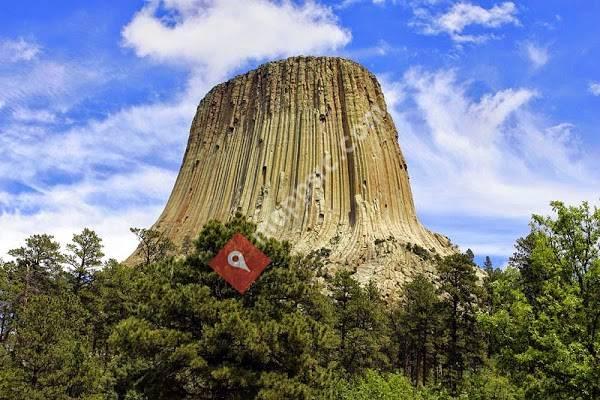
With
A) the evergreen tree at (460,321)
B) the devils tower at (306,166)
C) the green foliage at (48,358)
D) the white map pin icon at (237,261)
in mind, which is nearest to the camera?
the white map pin icon at (237,261)

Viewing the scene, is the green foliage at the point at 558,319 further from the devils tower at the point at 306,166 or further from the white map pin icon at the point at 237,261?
the devils tower at the point at 306,166

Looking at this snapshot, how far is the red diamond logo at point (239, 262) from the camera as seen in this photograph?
53.4ft

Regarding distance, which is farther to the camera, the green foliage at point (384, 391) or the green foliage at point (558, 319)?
the green foliage at point (384, 391)

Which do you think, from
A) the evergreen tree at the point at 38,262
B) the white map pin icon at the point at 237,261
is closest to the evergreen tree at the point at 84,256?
the evergreen tree at the point at 38,262

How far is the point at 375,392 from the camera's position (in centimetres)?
1947

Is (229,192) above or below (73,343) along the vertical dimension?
above

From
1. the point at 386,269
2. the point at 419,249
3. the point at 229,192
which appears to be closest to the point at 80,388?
the point at 386,269

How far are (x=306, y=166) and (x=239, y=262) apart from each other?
5593 cm

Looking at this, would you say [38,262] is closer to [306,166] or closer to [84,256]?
[84,256]

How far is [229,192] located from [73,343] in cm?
5525

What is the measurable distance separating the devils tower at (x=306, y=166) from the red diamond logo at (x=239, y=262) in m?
43.7

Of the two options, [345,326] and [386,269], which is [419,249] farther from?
[345,326]

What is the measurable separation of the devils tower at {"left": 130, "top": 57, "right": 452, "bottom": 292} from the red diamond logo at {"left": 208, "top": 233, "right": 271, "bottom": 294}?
143ft

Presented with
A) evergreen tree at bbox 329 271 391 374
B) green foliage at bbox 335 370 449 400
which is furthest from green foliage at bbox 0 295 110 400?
evergreen tree at bbox 329 271 391 374
